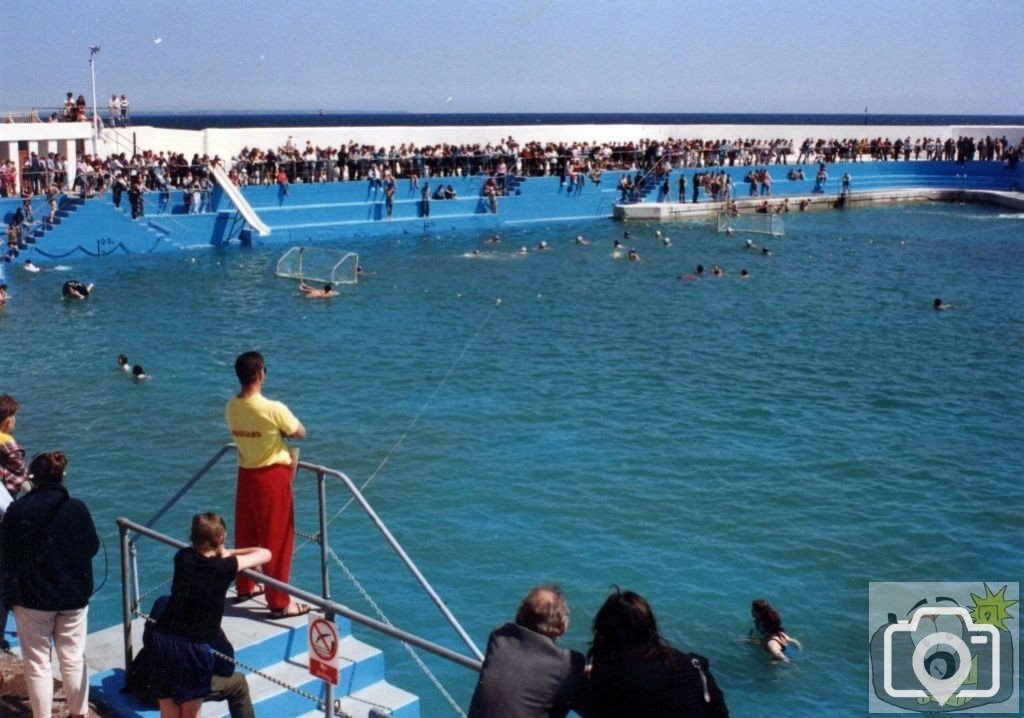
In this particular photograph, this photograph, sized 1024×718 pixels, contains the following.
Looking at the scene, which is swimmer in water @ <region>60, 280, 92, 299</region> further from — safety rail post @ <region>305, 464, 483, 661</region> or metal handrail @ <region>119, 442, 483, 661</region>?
safety rail post @ <region>305, 464, 483, 661</region>

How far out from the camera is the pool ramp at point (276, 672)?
6184mm

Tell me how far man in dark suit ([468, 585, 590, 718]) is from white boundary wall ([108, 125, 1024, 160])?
123ft

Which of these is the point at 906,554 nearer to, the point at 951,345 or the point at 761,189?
the point at 951,345

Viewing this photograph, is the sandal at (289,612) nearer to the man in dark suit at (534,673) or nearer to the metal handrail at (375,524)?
the metal handrail at (375,524)

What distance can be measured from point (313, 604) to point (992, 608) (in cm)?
880

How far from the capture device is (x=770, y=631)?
33.6 ft

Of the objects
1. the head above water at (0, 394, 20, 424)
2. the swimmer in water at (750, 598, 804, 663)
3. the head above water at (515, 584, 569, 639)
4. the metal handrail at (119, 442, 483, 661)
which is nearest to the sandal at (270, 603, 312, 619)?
the metal handrail at (119, 442, 483, 661)

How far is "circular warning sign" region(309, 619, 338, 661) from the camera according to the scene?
5.11m

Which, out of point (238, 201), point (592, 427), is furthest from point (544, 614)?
point (238, 201)

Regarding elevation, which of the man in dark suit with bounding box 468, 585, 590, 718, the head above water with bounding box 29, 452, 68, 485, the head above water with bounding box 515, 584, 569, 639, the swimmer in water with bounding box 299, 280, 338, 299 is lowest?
the swimmer in water with bounding box 299, 280, 338, 299

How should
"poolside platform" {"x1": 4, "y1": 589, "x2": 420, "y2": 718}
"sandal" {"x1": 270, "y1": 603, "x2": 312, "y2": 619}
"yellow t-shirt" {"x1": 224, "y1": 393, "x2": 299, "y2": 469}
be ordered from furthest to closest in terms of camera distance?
"sandal" {"x1": 270, "y1": 603, "x2": 312, "y2": 619}
"yellow t-shirt" {"x1": 224, "y1": 393, "x2": 299, "y2": 469}
"poolside platform" {"x1": 4, "y1": 589, "x2": 420, "y2": 718}

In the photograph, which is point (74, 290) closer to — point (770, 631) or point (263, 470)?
point (770, 631)

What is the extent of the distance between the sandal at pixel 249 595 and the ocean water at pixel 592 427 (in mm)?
2952

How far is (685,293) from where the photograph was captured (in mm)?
29891
